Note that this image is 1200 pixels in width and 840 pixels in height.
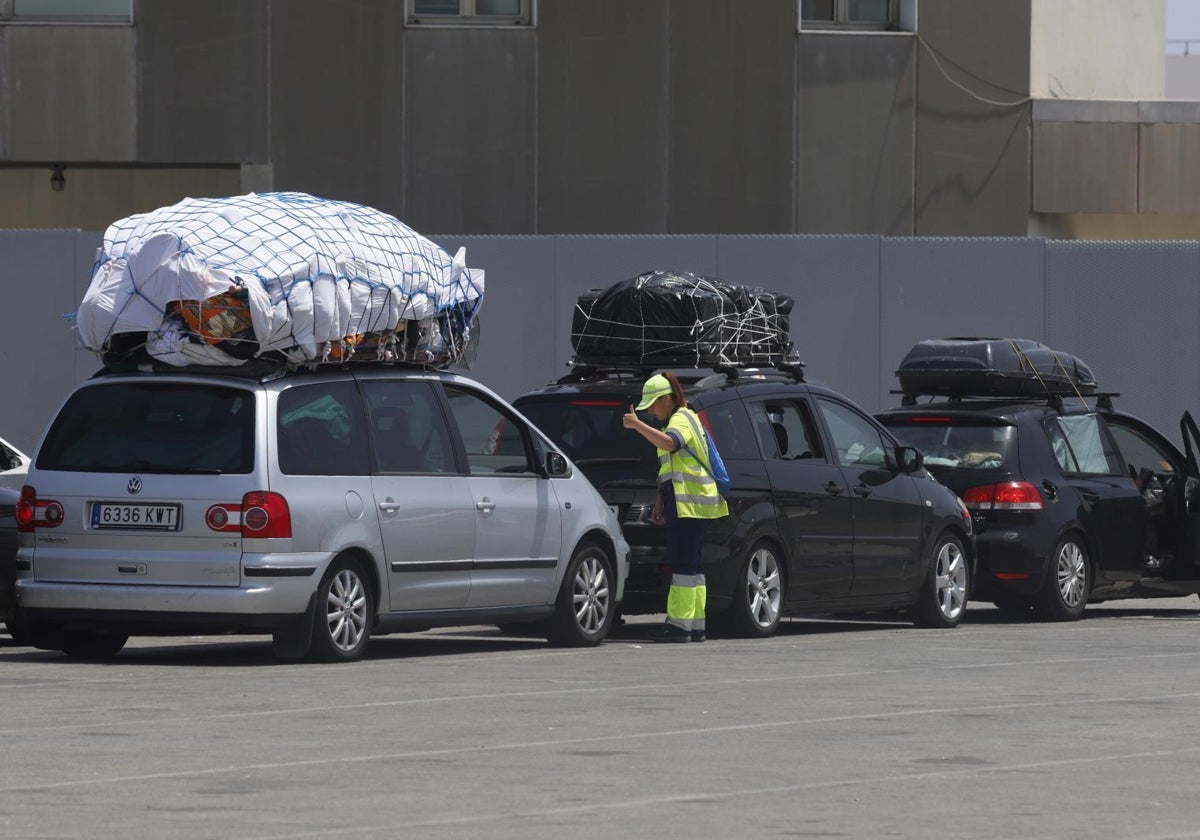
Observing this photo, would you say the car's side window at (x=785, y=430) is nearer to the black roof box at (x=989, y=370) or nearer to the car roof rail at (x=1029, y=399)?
the car roof rail at (x=1029, y=399)

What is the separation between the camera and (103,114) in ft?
89.6

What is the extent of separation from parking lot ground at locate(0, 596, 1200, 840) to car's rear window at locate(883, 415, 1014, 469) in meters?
2.94

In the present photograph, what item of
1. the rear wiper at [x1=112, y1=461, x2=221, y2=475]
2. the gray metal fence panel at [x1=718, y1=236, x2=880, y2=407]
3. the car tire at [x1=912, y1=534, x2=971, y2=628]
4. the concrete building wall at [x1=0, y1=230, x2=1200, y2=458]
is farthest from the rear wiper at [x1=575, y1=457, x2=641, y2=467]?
the gray metal fence panel at [x1=718, y1=236, x2=880, y2=407]

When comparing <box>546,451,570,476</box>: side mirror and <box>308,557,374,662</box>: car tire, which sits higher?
<box>546,451,570,476</box>: side mirror

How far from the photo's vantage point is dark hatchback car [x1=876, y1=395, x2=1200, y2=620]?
16.7 meters

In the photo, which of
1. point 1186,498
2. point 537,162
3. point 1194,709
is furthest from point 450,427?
point 537,162

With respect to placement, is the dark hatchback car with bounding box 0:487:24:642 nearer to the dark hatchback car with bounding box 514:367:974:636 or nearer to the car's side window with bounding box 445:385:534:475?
the car's side window with bounding box 445:385:534:475

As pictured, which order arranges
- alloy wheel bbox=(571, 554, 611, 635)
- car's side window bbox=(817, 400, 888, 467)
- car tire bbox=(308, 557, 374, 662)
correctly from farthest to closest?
1. car's side window bbox=(817, 400, 888, 467)
2. alloy wheel bbox=(571, 554, 611, 635)
3. car tire bbox=(308, 557, 374, 662)

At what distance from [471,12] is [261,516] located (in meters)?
16.3

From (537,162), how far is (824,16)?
3820mm

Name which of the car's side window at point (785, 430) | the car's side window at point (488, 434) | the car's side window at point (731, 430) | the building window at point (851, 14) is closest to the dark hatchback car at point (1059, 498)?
the car's side window at point (785, 430)

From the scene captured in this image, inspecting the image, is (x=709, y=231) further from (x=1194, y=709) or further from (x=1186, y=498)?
(x=1194, y=709)

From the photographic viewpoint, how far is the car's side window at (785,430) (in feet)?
49.1

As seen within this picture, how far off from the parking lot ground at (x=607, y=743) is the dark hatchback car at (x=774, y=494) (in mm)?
608
